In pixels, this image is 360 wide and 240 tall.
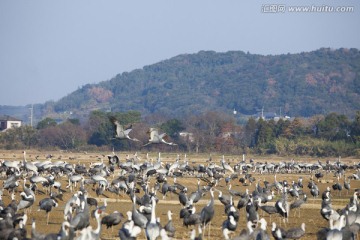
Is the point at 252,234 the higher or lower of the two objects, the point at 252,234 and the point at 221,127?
the lower

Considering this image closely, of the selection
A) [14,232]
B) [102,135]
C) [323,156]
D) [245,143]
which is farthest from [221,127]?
[14,232]

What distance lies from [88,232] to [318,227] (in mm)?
9710

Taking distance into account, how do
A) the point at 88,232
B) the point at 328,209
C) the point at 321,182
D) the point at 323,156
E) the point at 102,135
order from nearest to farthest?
the point at 88,232, the point at 328,209, the point at 321,182, the point at 323,156, the point at 102,135

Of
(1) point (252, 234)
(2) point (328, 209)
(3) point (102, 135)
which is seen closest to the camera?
(1) point (252, 234)

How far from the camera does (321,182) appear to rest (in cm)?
4825

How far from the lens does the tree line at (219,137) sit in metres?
82.2

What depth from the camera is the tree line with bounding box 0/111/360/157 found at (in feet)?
270

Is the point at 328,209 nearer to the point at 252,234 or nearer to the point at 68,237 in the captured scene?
the point at 252,234

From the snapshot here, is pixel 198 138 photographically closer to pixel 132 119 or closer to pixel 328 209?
pixel 132 119

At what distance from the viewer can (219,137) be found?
93.8 metres

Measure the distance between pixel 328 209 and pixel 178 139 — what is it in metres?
66.6

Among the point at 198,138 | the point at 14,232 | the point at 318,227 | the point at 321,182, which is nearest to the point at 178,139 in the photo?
the point at 198,138

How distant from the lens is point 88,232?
55.4 ft

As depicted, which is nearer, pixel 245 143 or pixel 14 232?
pixel 14 232
